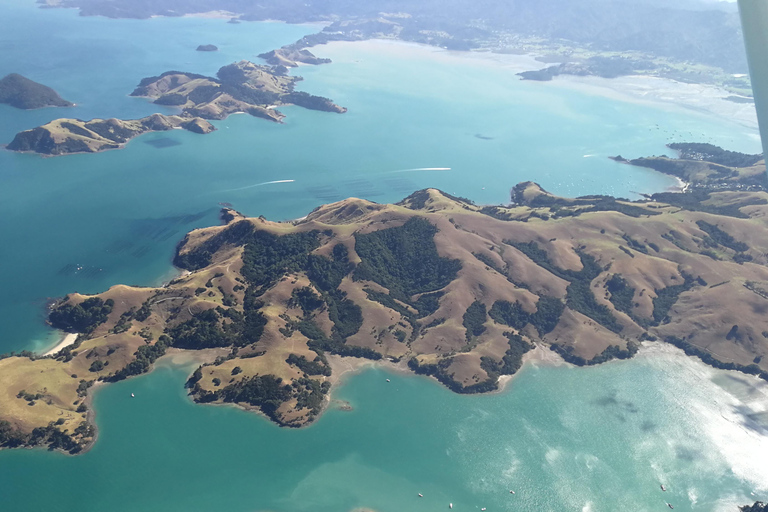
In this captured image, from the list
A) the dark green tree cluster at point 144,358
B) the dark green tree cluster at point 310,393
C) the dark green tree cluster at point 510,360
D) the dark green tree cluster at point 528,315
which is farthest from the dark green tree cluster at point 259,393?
the dark green tree cluster at point 528,315

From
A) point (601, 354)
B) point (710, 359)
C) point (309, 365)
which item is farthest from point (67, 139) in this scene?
point (710, 359)

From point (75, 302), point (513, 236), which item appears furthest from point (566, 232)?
point (75, 302)

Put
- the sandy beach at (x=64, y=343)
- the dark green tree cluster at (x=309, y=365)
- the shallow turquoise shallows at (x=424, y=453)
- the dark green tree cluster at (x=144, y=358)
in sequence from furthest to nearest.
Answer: the sandy beach at (x=64, y=343) < the dark green tree cluster at (x=309, y=365) < the dark green tree cluster at (x=144, y=358) < the shallow turquoise shallows at (x=424, y=453)

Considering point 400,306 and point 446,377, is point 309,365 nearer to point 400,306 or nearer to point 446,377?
point 446,377

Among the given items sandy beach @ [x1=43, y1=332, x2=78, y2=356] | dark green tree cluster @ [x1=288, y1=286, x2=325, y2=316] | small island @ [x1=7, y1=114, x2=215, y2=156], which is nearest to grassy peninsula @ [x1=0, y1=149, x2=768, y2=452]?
dark green tree cluster @ [x1=288, y1=286, x2=325, y2=316]

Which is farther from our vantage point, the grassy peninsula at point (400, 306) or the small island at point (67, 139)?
the small island at point (67, 139)

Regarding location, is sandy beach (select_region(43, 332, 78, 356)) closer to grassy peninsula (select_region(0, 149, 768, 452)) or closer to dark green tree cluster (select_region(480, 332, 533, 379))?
grassy peninsula (select_region(0, 149, 768, 452))

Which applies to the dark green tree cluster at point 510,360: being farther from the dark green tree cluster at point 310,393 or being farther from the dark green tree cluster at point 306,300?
the dark green tree cluster at point 306,300
